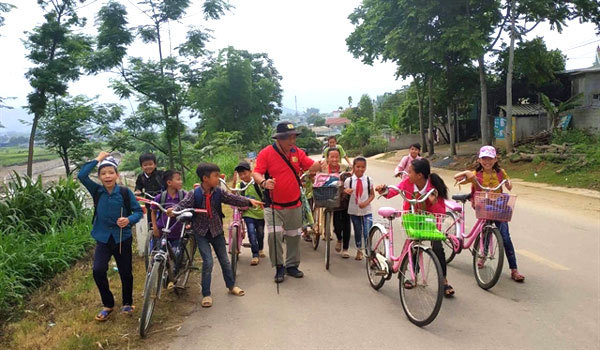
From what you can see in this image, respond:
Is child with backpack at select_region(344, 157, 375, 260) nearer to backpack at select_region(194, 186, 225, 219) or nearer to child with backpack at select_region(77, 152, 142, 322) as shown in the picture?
backpack at select_region(194, 186, 225, 219)

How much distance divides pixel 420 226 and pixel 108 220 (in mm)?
3046

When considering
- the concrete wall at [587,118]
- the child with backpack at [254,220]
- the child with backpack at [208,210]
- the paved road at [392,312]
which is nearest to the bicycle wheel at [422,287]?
the paved road at [392,312]

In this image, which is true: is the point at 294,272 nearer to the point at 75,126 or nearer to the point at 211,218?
the point at 211,218

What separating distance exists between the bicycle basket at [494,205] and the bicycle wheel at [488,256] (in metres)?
0.21

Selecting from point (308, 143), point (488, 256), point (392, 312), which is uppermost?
point (308, 143)

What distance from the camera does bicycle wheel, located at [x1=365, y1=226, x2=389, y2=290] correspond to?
186 inches

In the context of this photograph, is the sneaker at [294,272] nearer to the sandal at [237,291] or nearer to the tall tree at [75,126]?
the sandal at [237,291]

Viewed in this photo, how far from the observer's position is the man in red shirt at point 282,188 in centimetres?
521

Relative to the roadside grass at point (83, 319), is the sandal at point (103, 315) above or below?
above

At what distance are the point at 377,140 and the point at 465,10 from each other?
22.1m

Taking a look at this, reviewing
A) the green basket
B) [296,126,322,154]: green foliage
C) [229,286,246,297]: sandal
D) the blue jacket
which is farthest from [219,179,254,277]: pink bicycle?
[296,126,322,154]: green foliage

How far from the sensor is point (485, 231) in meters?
4.82

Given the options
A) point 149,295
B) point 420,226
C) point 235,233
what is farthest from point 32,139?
point 420,226

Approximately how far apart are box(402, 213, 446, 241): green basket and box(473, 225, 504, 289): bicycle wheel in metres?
1.08
